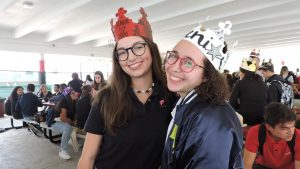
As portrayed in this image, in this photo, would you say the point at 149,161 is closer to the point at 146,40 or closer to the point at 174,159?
the point at 174,159

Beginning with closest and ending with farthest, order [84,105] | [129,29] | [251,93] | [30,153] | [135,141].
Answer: [135,141] < [129,29] < [251,93] < [84,105] < [30,153]

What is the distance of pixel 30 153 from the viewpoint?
14.2 feet

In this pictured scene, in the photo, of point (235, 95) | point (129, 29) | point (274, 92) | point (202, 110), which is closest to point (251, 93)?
point (235, 95)

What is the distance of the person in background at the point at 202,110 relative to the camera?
0.75 m

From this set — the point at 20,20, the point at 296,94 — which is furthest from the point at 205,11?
the point at 20,20

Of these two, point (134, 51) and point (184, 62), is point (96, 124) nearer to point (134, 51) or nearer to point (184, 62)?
point (134, 51)

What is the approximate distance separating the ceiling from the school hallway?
212cm

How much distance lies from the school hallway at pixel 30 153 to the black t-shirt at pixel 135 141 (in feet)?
9.00

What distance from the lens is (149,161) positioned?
120 cm

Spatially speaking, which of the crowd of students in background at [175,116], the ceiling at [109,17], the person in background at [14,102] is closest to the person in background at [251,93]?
the ceiling at [109,17]

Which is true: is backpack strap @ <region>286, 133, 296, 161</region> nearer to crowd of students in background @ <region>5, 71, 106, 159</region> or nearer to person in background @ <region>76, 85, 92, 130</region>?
crowd of students in background @ <region>5, 71, 106, 159</region>

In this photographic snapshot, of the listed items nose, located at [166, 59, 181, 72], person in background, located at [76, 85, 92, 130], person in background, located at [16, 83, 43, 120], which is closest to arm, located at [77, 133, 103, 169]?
nose, located at [166, 59, 181, 72]

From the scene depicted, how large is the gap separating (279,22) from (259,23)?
588 millimetres

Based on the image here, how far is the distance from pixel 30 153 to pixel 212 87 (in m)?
4.37
